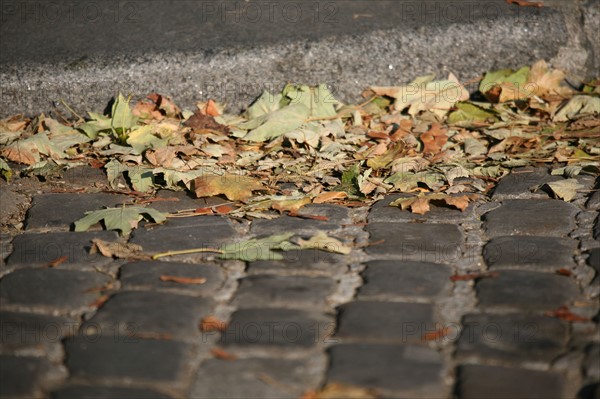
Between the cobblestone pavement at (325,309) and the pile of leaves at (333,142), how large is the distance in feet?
0.71

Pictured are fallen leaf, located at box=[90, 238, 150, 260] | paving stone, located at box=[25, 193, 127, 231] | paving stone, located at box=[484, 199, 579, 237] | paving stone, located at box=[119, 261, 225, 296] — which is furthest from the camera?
paving stone, located at box=[25, 193, 127, 231]

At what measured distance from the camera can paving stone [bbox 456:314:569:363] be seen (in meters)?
1.90

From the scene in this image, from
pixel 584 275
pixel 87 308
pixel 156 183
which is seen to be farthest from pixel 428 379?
pixel 156 183

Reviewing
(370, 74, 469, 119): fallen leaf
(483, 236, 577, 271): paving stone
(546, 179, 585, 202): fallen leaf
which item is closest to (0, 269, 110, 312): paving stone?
(483, 236, 577, 271): paving stone

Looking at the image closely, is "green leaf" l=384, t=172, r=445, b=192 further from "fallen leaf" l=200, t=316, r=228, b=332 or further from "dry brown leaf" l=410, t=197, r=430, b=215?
"fallen leaf" l=200, t=316, r=228, b=332

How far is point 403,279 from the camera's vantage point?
2.28m

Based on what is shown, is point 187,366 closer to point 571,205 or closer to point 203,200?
point 203,200

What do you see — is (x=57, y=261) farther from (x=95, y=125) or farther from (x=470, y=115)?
(x=470, y=115)

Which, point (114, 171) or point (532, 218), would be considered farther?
point (114, 171)

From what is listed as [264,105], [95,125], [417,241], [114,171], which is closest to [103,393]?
[417,241]

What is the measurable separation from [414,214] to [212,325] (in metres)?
0.98

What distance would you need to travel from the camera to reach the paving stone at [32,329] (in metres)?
1.98

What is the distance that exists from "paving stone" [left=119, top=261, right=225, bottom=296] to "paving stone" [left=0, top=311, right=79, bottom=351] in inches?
9.7

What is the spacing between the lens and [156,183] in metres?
3.04
